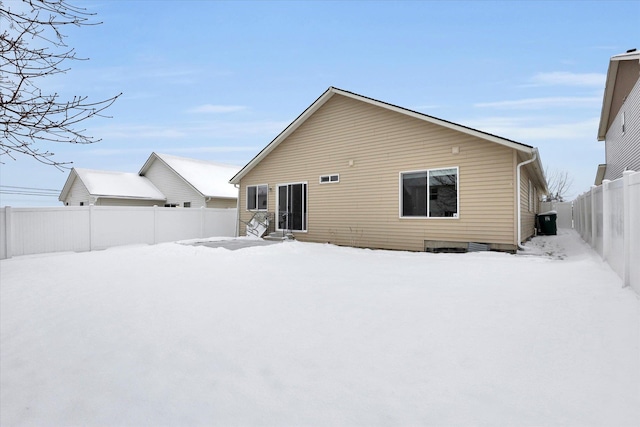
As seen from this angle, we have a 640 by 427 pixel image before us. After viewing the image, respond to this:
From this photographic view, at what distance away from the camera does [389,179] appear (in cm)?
1080

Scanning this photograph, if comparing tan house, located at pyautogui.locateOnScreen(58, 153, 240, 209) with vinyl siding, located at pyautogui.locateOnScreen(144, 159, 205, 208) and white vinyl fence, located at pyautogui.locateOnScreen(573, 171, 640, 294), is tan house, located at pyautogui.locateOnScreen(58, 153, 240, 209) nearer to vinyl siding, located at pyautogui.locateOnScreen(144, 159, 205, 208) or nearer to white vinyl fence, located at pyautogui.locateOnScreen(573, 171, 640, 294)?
vinyl siding, located at pyautogui.locateOnScreen(144, 159, 205, 208)

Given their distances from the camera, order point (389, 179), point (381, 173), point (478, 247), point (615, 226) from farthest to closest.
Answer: point (381, 173) < point (389, 179) < point (478, 247) < point (615, 226)

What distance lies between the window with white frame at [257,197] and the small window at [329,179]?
285 centimetres

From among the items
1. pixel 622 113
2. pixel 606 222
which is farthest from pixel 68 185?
pixel 622 113

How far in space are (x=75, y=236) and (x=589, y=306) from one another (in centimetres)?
1406

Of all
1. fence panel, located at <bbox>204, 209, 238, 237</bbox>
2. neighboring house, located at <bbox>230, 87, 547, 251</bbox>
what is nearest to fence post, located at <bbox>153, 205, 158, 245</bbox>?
fence panel, located at <bbox>204, 209, 238, 237</bbox>

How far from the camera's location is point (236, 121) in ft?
86.4

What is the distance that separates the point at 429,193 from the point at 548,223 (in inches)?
390

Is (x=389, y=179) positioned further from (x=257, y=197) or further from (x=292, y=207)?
(x=257, y=197)

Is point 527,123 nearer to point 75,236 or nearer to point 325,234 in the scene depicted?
point 325,234

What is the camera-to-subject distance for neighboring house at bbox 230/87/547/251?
29.8ft

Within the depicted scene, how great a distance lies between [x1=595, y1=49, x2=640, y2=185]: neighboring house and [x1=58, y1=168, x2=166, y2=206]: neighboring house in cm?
2329

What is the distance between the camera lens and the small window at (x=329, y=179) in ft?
39.5

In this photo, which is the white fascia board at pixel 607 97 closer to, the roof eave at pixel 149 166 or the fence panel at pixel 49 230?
the roof eave at pixel 149 166
